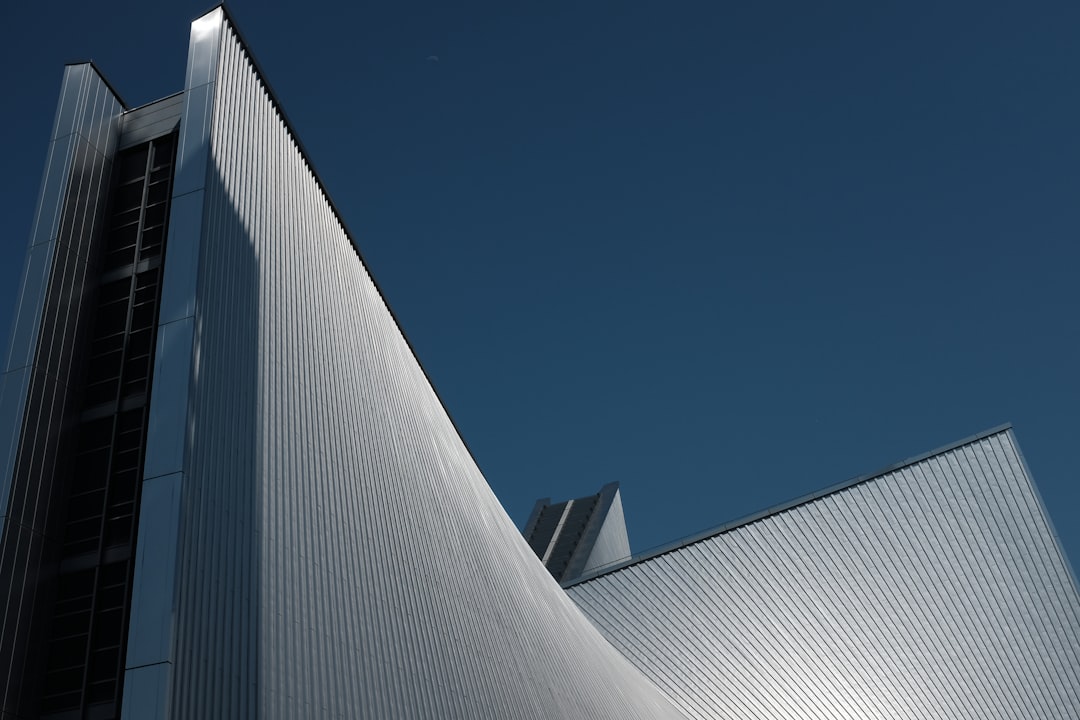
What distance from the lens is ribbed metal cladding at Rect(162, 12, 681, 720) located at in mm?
11375

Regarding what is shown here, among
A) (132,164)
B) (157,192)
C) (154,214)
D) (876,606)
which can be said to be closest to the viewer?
(154,214)

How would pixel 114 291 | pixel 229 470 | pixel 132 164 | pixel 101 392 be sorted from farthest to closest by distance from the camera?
pixel 132 164, pixel 114 291, pixel 101 392, pixel 229 470

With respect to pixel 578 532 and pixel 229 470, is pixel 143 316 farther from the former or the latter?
pixel 578 532

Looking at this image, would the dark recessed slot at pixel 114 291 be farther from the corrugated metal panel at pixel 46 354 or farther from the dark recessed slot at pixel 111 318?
the corrugated metal panel at pixel 46 354

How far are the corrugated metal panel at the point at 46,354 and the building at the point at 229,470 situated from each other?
0.09ft

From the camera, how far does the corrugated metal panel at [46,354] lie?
1112cm

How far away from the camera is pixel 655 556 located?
1230 inches

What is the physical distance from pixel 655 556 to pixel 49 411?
840 inches

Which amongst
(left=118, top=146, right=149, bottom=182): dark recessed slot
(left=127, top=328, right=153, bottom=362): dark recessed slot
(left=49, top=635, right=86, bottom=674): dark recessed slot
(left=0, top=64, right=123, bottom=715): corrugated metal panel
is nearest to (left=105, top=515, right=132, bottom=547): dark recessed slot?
(left=0, top=64, right=123, bottom=715): corrugated metal panel

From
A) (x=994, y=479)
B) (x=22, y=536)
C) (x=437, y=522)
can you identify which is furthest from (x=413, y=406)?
(x=994, y=479)

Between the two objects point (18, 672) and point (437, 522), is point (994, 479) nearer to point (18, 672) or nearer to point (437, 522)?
point (437, 522)

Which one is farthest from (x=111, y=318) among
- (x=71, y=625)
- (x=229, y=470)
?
(x=71, y=625)

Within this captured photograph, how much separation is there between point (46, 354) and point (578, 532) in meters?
37.0

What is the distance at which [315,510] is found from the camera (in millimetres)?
13875
